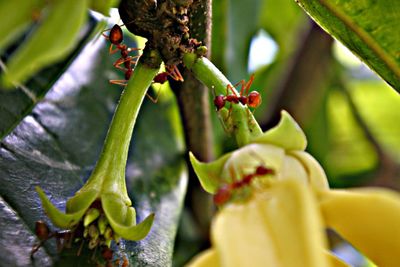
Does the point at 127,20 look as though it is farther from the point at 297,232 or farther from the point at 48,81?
the point at 48,81

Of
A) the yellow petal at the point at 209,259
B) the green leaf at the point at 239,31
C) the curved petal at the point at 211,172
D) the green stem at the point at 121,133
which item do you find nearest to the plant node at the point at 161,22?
the green stem at the point at 121,133

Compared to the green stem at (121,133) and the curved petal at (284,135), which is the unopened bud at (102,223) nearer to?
the green stem at (121,133)

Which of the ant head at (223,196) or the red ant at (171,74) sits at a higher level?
the red ant at (171,74)

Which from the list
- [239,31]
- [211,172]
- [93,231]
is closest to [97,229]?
[93,231]

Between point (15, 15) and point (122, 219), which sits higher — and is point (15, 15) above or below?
above

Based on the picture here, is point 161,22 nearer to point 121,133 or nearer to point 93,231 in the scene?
point 121,133

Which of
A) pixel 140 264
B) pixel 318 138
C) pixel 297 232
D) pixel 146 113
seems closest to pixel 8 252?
pixel 140 264
